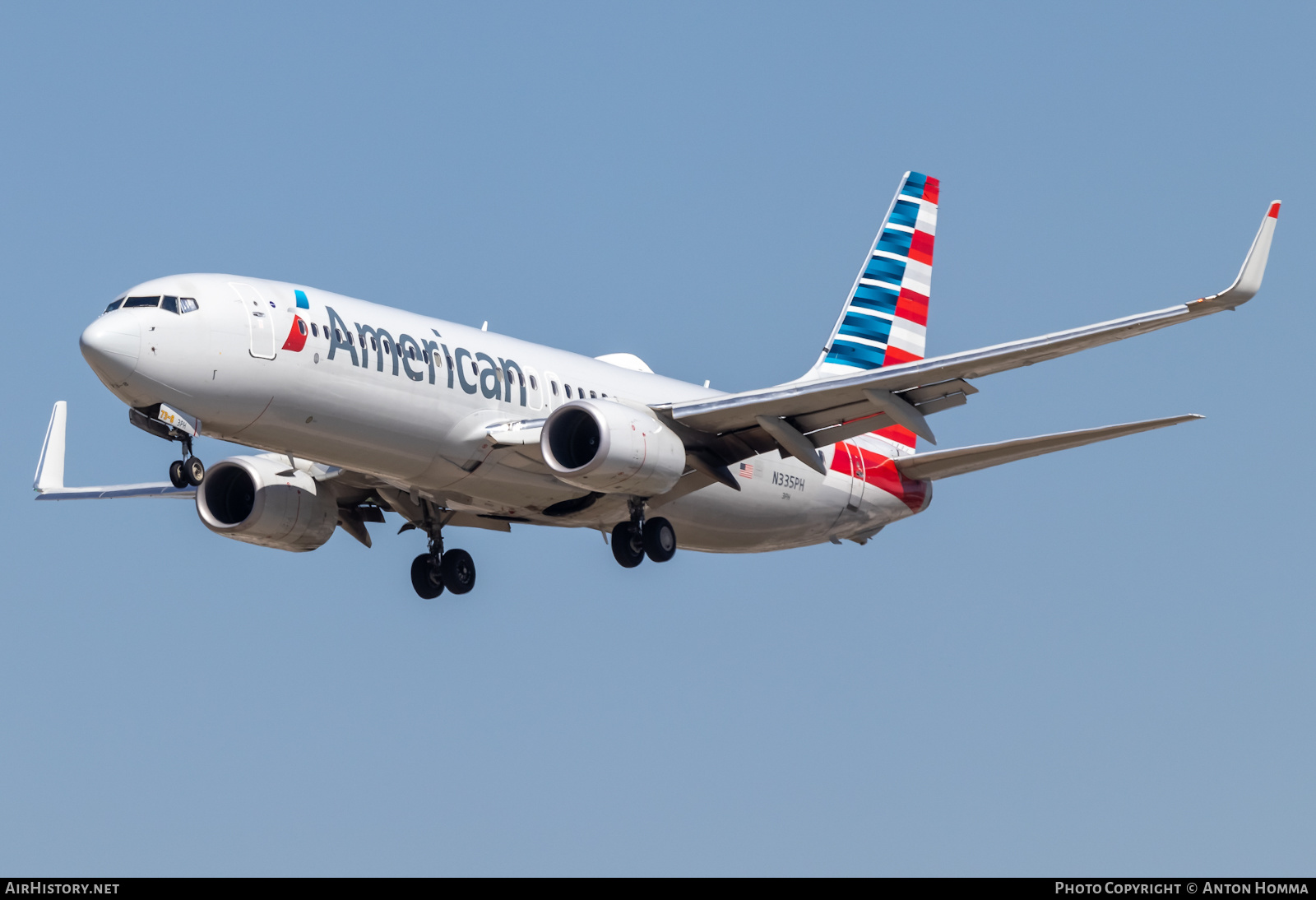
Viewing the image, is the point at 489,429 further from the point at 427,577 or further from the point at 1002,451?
the point at 1002,451

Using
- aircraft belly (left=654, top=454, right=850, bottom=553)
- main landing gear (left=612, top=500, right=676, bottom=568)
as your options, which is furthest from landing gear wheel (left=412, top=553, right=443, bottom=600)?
aircraft belly (left=654, top=454, right=850, bottom=553)

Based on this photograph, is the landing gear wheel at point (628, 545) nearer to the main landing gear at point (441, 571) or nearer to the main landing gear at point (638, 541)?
the main landing gear at point (638, 541)

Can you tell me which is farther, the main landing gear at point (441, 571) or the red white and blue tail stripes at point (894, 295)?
the red white and blue tail stripes at point (894, 295)

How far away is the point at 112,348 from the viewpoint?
29359 mm

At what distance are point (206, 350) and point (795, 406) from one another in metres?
11.0

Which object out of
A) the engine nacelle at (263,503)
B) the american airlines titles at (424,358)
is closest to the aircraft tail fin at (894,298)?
the american airlines titles at (424,358)

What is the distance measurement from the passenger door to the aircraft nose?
1902 millimetres

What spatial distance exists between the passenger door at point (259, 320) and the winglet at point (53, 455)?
12.2 metres

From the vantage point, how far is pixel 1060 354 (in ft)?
104

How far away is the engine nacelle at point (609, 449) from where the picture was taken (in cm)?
3294

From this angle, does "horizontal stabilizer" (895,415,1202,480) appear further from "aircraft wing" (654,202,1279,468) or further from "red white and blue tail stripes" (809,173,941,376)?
"red white and blue tail stripes" (809,173,941,376)

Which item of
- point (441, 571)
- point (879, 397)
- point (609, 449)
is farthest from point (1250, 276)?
point (441, 571)

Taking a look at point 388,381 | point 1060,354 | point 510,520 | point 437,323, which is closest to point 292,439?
point 388,381

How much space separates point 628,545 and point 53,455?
14.7 m
